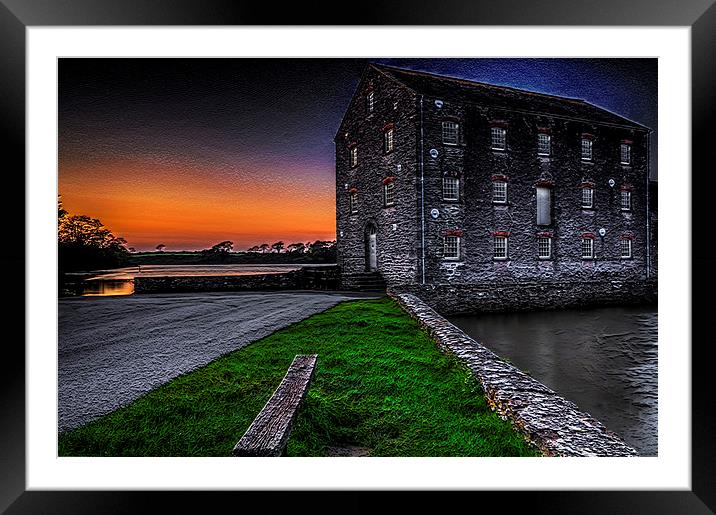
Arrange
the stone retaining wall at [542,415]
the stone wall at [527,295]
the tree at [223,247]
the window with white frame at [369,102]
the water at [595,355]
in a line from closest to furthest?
the stone retaining wall at [542,415], the water at [595,355], the tree at [223,247], the stone wall at [527,295], the window with white frame at [369,102]

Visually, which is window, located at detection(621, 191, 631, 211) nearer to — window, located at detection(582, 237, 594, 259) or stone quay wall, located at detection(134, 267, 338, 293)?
window, located at detection(582, 237, 594, 259)

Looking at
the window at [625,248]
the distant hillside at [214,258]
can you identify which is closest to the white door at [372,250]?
the distant hillside at [214,258]

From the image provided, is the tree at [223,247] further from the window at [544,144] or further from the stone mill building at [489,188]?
the window at [544,144]

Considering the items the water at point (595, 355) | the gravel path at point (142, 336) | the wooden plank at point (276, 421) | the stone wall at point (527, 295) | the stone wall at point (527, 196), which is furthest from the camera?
the stone wall at point (527, 196)

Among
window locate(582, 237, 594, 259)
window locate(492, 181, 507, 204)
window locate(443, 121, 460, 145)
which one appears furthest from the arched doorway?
window locate(582, 237, 594, 259)

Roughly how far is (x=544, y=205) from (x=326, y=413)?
930 centimetres

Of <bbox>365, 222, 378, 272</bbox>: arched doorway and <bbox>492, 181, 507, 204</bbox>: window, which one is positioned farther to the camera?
<bbox>365, 222, 378, 272</bbox>: arched doorway

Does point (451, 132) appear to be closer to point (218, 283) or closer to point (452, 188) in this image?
point (452, 188)

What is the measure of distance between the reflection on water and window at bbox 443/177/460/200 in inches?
292

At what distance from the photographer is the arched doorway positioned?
9.86 m

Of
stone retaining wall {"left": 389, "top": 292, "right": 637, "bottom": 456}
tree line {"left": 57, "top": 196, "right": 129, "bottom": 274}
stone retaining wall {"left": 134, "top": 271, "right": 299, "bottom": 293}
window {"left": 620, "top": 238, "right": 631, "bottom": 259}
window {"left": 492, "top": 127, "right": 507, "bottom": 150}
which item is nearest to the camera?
stone retaining wall {"left": 389, "top": 292, "right": 637, "bottom": 456}

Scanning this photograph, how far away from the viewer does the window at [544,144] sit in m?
9.66
